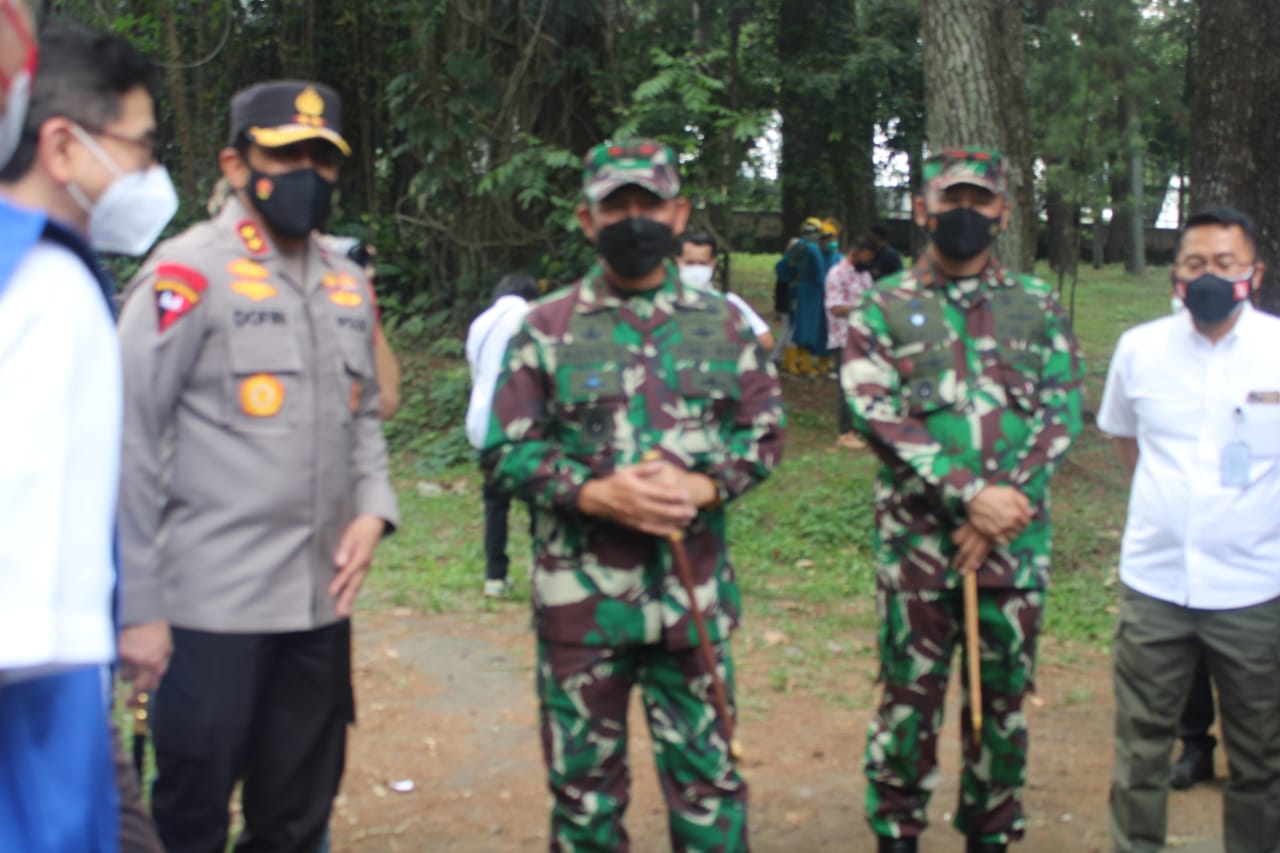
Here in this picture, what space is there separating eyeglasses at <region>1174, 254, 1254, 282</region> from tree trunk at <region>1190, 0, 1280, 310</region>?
3.55 m

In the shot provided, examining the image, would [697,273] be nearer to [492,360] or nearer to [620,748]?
[492,360]

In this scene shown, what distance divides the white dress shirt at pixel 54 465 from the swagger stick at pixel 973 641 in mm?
2944

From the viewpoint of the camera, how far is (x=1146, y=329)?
4602mm

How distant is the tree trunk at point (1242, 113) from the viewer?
771 cm

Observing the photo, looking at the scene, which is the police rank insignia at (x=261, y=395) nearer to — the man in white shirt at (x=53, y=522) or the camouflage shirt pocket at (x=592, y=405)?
the camouflage shirt pocket at (x=592, y=405)

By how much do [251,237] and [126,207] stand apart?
1033mm

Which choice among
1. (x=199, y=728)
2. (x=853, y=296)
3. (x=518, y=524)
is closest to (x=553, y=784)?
(x=199, y=728)

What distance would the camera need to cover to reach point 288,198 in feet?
11.7

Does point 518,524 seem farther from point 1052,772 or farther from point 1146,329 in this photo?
point 1146,329

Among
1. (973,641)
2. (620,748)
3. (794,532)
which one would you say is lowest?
(794,532)

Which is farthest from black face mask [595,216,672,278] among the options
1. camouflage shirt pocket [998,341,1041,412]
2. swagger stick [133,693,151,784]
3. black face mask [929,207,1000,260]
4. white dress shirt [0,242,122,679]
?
white dress shirt [0,242,122,679]

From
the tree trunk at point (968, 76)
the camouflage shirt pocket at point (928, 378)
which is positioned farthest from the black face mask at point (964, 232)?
the tree trunk at point (968, 76)

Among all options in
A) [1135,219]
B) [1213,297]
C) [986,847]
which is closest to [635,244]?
[1213,297]

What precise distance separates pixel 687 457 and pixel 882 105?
13.0 meters
